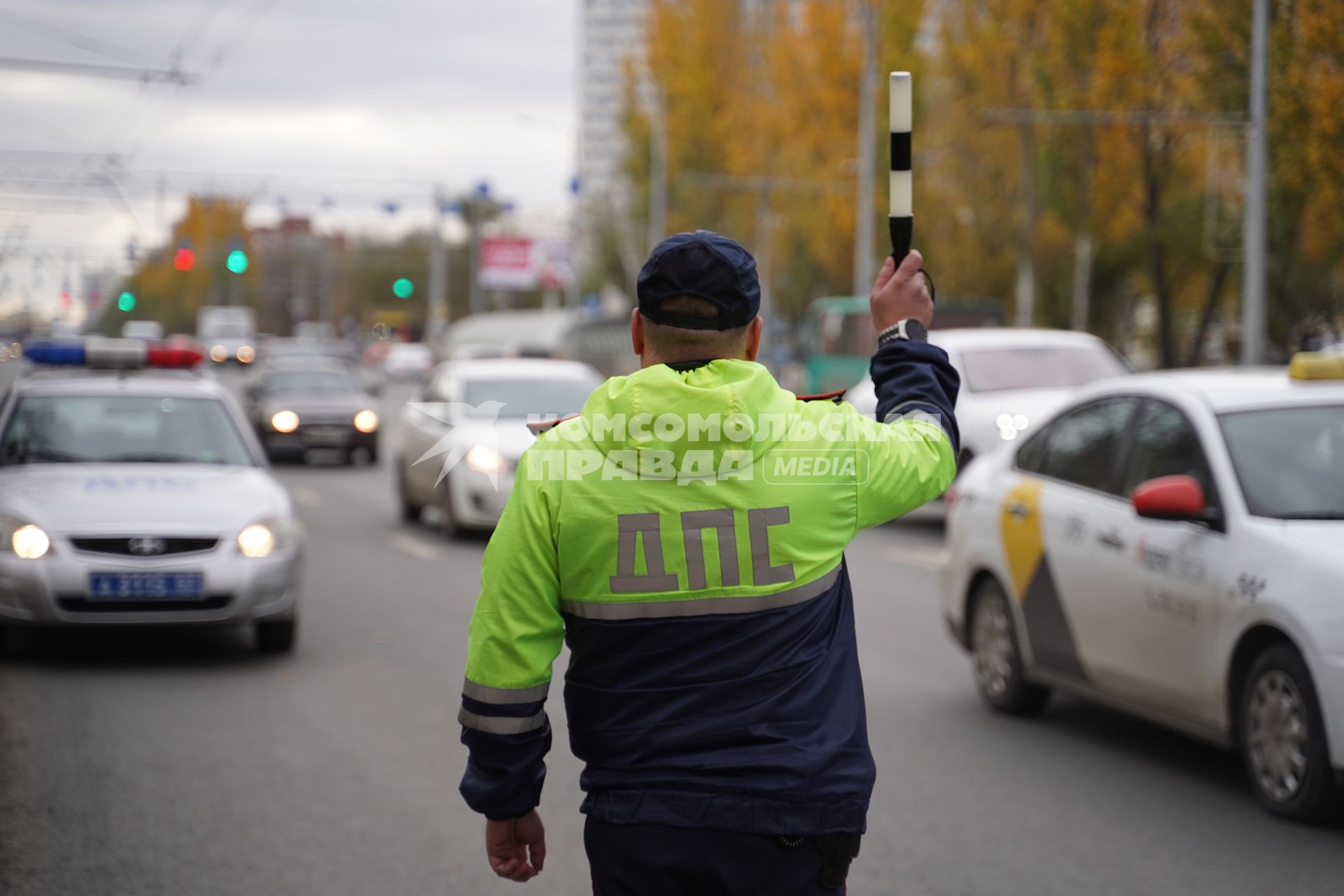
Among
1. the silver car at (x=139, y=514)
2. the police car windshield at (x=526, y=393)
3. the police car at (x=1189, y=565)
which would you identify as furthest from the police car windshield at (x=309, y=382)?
the police car at (x=1189, y=565)

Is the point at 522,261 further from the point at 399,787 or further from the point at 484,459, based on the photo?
the point at 399,787

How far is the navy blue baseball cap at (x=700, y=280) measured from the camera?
9.37 ft

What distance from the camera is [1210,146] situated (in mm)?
27531

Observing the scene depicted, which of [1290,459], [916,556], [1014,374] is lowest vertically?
[916,556]

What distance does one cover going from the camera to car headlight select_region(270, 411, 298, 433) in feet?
83.9

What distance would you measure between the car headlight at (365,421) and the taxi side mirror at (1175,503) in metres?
20.8

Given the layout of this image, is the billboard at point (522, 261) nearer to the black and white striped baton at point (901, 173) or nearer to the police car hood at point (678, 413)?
the black and white striped baton at point (901, 173)

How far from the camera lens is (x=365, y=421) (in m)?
26.3

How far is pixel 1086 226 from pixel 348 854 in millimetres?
28557

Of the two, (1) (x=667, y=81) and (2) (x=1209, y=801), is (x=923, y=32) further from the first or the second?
(2) (x=1209, y=801)

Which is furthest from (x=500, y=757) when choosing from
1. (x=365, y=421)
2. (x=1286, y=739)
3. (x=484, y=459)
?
(x=365, y=421)

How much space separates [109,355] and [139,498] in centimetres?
180

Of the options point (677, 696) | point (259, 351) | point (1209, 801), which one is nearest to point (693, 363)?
point (677, 696)

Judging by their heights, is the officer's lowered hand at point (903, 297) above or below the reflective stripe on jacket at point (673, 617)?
above
